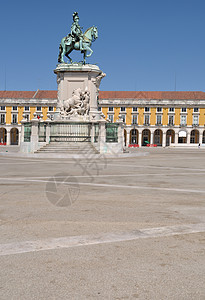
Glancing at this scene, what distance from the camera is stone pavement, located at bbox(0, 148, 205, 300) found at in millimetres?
2758

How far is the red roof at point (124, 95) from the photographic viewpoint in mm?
86000

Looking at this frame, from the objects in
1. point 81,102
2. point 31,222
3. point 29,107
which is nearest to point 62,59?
point 81,102

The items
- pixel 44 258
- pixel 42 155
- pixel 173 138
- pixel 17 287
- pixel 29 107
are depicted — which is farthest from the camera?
pixel 173 138

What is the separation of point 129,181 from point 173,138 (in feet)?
267

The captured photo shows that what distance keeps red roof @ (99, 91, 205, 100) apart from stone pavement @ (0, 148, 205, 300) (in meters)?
81.7

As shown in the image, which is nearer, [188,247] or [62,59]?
[188,247]

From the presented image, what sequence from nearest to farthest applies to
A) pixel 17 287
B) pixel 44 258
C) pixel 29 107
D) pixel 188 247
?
pixel 17 287 → pixel 44 258 → pixel 188 247 → pixel 29 107

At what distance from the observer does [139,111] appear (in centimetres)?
8662

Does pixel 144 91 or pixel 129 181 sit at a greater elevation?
pixel 144 91

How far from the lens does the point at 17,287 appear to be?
9.01ft

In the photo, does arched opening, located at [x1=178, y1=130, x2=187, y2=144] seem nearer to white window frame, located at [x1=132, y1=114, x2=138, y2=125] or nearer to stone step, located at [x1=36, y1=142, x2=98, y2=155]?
white window frame, located at [x1=132, y1=114, x2=138, y2=125]

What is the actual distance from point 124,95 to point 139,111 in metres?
5.98

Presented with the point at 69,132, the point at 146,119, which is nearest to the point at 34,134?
the point at 69,132

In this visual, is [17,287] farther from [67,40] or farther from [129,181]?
[67,40]
